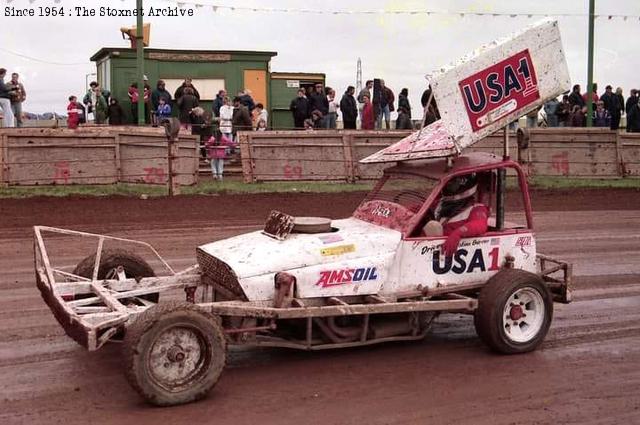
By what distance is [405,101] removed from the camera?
2219 cm

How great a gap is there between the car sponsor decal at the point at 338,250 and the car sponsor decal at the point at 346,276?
5.8 inches

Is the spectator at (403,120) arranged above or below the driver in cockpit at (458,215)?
above

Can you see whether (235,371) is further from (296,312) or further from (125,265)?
(125,265)

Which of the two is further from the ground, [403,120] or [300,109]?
[300,109]

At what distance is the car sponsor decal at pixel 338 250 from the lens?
6.17 metres

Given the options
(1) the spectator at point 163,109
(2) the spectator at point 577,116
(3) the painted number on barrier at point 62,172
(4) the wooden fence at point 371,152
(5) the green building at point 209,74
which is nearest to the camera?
(3) the painted number on barrier at point 62,172

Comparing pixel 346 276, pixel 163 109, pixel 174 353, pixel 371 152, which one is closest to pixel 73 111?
pixel 163 109

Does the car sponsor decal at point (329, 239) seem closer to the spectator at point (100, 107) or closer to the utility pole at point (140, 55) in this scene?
the utility pole at point (140, 55)

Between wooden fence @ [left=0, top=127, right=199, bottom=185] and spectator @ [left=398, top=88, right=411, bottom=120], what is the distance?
271 inches

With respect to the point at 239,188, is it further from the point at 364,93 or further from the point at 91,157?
the point at 364,93

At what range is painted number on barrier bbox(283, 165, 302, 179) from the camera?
18.4 m

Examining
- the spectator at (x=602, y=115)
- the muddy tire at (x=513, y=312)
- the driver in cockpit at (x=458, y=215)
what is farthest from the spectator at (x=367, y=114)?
the muddy tire at (x=513, y=312)

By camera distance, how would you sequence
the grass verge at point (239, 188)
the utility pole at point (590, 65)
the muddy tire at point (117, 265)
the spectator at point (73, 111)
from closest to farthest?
the muddy tire at point (117, 265)
the grass verge at point (239, 188)
the spectator at point (73, 111)
the utility pole at point (590, 65)

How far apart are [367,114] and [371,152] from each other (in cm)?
257
